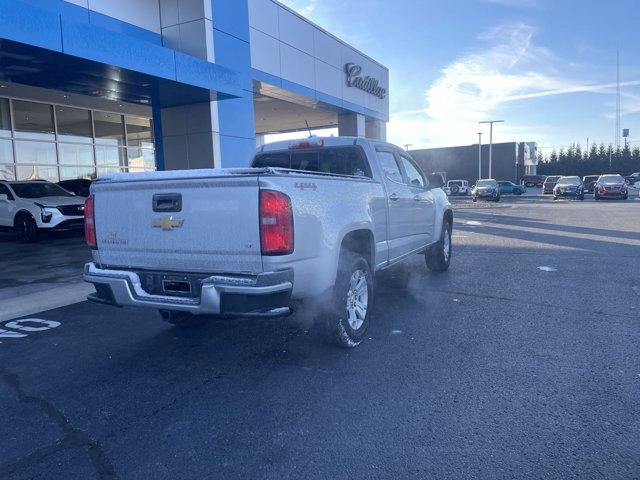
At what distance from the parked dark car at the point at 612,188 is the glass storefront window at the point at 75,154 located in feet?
97.2

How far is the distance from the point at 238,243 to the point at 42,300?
460 cm

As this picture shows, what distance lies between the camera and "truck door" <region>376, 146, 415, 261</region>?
577cm

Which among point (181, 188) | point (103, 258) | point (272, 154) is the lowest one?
point (103, 258)

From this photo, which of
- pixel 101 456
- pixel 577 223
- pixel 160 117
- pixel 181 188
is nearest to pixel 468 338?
pixel 181 188

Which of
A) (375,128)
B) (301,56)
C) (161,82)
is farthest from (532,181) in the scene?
(161,82)

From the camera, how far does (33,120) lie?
62.3 feet

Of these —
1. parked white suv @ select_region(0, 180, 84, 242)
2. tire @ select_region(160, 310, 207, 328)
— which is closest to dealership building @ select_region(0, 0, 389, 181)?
parked white suv @ select_region(0, 180, 84, 242)

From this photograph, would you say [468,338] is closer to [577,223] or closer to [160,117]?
[160,117]

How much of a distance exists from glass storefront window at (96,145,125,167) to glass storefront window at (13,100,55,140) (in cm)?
246

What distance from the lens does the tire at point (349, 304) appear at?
4387mm

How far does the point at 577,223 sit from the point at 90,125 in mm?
19874

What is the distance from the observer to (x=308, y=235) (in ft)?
12.7

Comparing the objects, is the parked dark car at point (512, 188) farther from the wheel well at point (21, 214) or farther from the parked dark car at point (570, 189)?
the wheel well at point (21, 214)

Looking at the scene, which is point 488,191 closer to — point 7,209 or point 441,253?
point 441,253
